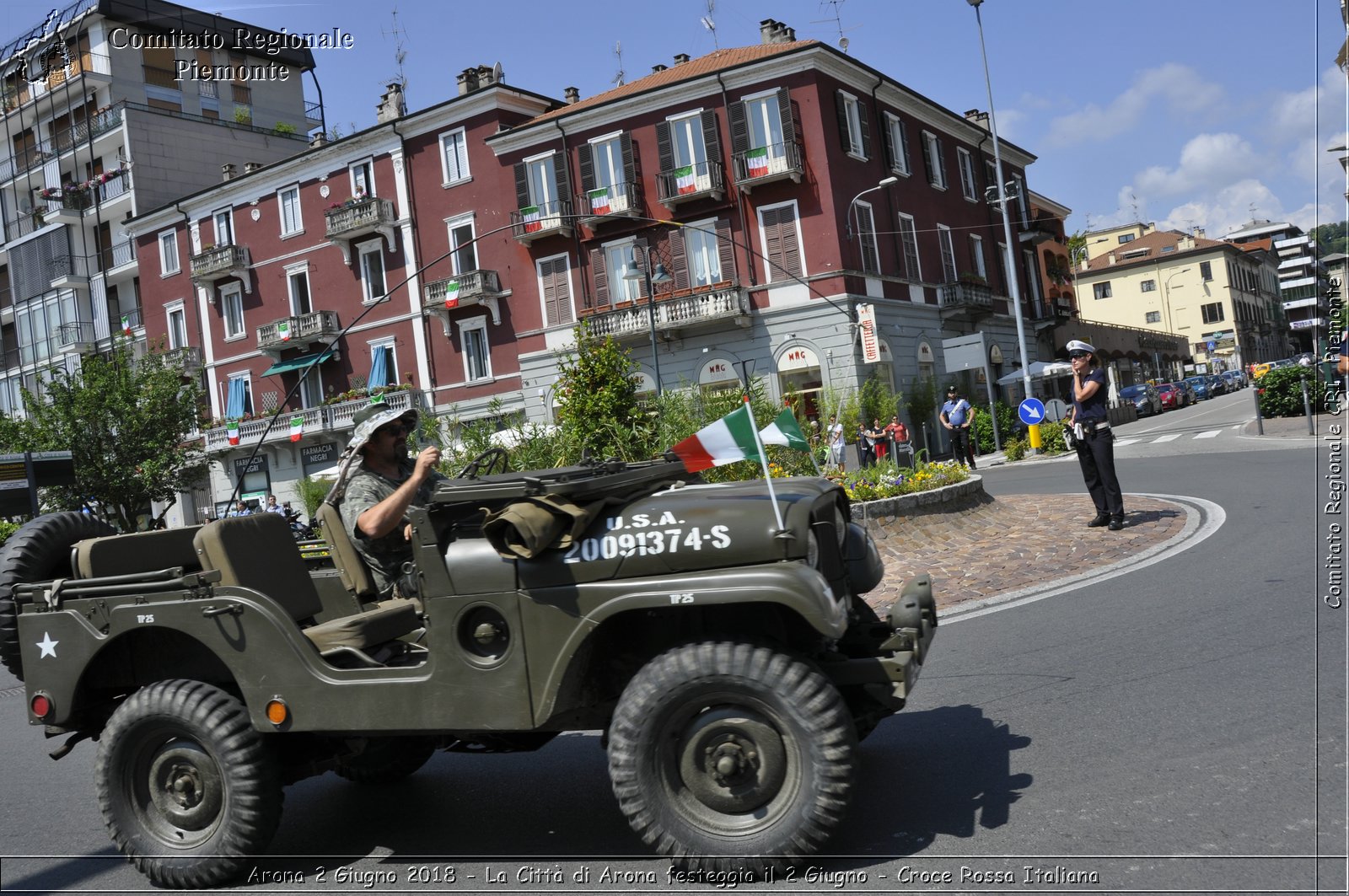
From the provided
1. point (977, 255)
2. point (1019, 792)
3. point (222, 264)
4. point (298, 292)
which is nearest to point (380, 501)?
point (1019, 792)

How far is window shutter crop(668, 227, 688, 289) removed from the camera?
37.7 m

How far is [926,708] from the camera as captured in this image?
18.9 feet

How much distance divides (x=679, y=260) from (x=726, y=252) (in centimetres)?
191

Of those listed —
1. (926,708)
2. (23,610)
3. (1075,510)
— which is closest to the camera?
(23,610)

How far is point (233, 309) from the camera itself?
1943 inches

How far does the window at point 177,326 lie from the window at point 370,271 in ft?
38.3

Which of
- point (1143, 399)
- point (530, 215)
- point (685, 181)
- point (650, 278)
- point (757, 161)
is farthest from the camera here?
point (1143, 399)

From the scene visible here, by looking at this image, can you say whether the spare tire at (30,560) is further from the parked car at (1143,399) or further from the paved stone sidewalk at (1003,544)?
the parked car at (1143,399)

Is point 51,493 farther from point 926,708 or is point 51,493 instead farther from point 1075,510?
point 926,708

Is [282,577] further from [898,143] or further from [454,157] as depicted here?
[454,157]

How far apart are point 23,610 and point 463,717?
2.20 m

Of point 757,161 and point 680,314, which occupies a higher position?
point 757,161

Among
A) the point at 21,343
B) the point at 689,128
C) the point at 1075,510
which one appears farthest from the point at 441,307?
the point at 1075,510

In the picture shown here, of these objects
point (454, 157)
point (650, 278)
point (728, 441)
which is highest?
point (454, 157)
